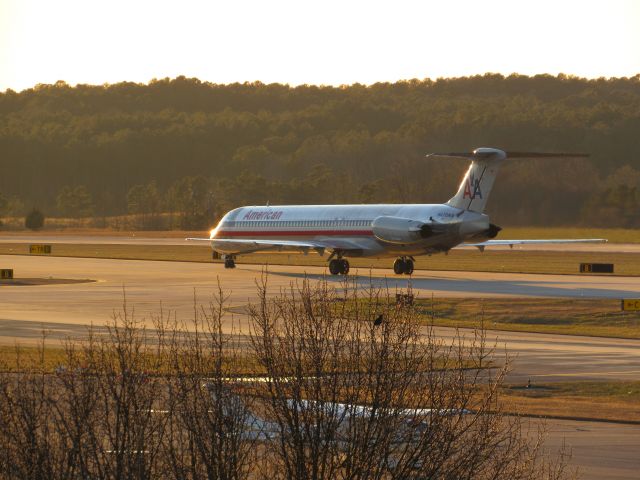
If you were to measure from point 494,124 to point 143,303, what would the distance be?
12497cm

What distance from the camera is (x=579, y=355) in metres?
30.8

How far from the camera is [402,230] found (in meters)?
59.2

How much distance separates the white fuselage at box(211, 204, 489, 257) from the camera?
5881 cm

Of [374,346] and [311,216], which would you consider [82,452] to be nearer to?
[374,346]

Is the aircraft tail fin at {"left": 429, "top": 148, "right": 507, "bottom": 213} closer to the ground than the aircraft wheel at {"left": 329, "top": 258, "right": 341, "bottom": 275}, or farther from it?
farther from it

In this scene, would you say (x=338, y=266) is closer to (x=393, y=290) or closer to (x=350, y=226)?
(x=350, y=226)

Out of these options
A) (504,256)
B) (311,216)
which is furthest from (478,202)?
(504,256)

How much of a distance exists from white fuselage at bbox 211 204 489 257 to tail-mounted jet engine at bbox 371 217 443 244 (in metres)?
0.23

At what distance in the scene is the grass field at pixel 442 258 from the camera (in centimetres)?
7175

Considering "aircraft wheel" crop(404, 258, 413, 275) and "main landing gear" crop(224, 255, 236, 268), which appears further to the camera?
"main landing gear" crop(224, 255, 236, 268)

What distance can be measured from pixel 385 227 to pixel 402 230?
1.12 metres

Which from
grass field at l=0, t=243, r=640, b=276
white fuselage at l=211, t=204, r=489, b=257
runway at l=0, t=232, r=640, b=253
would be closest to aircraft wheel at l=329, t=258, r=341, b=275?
white fuselage at l=211, t=204, r=489, b=257

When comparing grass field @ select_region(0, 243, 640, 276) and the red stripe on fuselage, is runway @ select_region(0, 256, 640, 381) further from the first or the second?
grass field @ select_region(0, 243, 640, 276)

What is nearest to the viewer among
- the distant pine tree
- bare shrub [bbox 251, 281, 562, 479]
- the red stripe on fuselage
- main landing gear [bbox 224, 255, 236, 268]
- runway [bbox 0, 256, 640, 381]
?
bare shrub [bbox 251, 281, 562, 479]
